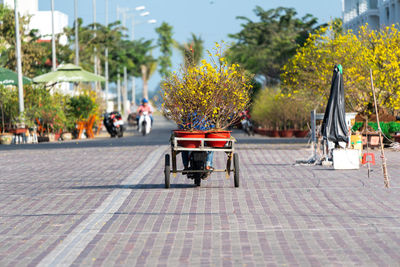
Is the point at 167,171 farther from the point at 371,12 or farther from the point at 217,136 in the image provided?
the point at 371,12

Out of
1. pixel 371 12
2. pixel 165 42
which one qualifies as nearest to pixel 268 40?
pixel 371 12

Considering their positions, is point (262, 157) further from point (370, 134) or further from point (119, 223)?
point (119, 223)

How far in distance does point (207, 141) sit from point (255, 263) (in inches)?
249

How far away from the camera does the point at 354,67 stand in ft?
86.1

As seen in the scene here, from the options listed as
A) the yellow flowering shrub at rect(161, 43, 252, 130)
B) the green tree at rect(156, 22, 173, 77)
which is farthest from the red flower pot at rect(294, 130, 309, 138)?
the green tree at rect(156, 22, 173, 77)

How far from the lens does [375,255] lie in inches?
313

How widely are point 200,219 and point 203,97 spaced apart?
436 centimetres

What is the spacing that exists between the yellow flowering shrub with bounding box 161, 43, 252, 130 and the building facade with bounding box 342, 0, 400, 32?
47.0 m

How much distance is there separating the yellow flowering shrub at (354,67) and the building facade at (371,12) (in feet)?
112

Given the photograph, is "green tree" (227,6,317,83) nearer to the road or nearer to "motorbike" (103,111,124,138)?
"motorbike" (103,111,124,138)

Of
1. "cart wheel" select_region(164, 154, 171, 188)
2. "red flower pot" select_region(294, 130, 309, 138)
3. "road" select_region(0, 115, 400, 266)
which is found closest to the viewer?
"road" select_region(0, 115, 400, 266)

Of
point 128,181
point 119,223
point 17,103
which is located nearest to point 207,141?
point 128,181

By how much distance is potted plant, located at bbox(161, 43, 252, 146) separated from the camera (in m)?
14.5

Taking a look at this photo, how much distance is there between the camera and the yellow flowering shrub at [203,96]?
47.7 ft
